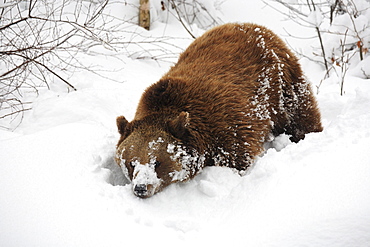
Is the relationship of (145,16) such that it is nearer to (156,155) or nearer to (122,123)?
(122,123)

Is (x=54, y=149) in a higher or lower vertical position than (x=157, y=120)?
lower

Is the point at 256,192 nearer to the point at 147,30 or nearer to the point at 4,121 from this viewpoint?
the point at 4,121

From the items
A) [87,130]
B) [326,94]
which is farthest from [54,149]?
[326,94]

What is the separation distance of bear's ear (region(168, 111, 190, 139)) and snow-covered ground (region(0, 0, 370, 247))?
45cm

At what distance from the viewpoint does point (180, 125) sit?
10.8ft

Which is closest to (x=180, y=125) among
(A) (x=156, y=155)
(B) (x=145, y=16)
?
(A) (x=156, y=155)

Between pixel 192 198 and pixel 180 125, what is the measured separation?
2.19ft

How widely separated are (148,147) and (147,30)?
5.55 meters

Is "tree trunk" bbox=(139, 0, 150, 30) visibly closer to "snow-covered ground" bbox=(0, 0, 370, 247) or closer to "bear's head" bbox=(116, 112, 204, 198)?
"snow-covered ground" bbox=(0, 0, 370, 247)

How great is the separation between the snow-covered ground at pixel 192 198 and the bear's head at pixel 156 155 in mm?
105

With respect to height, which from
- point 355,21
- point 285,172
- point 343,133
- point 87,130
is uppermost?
point 355,21

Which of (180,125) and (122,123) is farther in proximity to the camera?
(122,123)

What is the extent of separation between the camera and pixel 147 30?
8.22 m

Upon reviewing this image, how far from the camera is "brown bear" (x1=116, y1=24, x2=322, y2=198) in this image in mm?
3252
